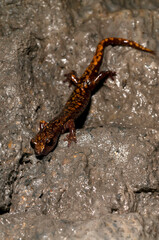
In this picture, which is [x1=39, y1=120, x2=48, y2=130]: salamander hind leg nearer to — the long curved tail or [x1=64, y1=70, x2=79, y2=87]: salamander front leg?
[x1=64, y1=70, x2=79, y2=87]: salamander front leg

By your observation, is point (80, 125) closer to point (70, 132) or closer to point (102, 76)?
point (70, 132)

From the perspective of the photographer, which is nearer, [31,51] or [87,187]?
[87,187]

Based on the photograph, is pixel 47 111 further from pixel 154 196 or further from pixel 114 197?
pixel 154 196

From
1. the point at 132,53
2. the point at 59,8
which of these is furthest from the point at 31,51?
the point at 132,53

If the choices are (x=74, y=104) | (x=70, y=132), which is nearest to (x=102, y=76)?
(x=74, y=104)

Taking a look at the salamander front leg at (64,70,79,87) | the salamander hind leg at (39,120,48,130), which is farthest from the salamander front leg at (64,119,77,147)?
the salamander front leg at (64,70,79,87)
